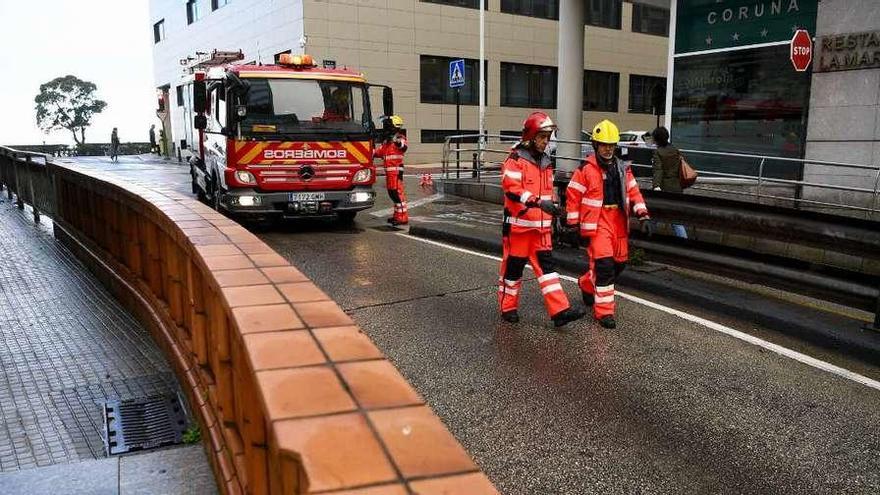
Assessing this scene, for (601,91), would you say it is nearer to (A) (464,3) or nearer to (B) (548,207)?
(A) (464,3)

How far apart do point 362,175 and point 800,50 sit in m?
7.50

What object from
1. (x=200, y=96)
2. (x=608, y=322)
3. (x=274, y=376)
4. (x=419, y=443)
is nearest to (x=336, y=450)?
(x=419, y=443)

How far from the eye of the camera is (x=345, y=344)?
196 cm

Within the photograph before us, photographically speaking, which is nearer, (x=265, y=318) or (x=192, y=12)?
(x=265, y=318)

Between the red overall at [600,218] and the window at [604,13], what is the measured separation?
105ft

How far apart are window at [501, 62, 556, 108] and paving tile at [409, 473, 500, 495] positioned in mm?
33683

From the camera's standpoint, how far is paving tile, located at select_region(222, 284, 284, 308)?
2.30 m

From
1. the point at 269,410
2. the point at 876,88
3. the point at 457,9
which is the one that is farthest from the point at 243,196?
the point at 457,9

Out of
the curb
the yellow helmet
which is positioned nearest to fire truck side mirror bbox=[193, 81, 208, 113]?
the curb

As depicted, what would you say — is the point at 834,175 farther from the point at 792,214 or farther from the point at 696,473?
the point at 696,473

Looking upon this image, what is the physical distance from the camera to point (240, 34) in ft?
111

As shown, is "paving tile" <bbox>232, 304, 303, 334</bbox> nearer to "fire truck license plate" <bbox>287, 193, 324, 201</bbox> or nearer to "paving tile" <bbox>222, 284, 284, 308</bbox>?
"paving tile" <bbox>222, 284, 284, 308</bbox>

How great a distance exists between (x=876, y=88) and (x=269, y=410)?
13075 mm

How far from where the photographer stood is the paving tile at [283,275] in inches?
108
